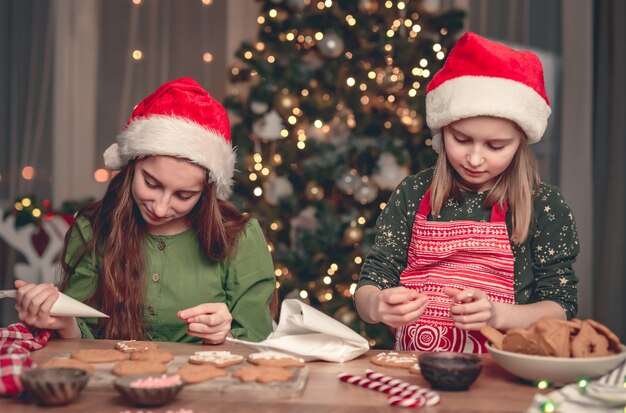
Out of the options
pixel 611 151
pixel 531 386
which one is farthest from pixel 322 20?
pixel 531 386

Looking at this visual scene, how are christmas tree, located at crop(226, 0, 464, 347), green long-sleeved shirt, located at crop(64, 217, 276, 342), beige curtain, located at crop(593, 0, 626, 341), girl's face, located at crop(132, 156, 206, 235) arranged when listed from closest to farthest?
girl's face, located at crop(132, 156, 206, 235) < green long-sleeved shirt, located at crop(64, 217, 276, 342) < christmas tree, located at crop(226, 0, 464, 347) < beige curtain, located at crop(593, 0, 626, 341)

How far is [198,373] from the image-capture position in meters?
1.29

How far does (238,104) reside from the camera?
398cm

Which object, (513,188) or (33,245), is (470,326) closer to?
(513,188)

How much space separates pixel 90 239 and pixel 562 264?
1238 millimetres

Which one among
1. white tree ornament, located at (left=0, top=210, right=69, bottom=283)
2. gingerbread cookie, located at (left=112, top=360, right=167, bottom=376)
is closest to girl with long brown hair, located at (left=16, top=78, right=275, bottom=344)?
gingerbread cookie, located at (left=112, top=360, right=167, bottom=376)

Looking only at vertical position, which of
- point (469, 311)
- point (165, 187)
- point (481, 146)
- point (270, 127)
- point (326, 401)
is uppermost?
point (270, 127)

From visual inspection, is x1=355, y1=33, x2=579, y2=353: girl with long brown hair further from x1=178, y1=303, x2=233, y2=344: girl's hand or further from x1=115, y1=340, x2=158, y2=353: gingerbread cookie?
x1=115, y1=340, x2=158, y2=353: gingerbread cookie

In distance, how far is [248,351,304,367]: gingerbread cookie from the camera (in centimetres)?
138

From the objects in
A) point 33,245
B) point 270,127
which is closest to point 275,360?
point 270,127

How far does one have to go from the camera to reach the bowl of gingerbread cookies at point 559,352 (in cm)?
127

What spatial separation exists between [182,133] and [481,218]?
796mm

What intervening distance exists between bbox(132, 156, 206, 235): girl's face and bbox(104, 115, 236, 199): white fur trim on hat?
0.02 meters

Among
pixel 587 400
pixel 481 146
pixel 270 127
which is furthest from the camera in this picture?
pixel 270 127
